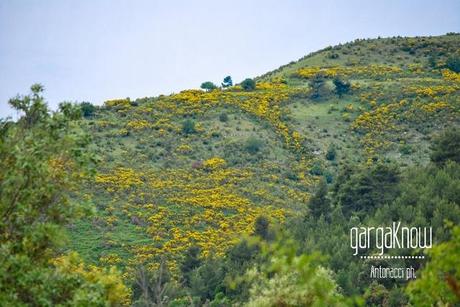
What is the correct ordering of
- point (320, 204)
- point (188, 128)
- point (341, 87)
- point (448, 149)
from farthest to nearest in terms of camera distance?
point (341, 87)
point (188, 128)
point (320, 204)
point (448, 149)

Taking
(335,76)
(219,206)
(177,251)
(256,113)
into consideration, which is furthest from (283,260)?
(335,76)

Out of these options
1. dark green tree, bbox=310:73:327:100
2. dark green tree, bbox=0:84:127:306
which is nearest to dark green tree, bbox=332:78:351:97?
dark green tree, bbox=310:73:327:100

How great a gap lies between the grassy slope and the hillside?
0.43 ft

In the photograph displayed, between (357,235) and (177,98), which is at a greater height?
(177,98)

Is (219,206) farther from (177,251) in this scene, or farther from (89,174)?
(89,174)

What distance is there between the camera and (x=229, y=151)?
3108 inches

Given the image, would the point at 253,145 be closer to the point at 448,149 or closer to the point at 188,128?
the point at 188,128

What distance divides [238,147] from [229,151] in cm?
163

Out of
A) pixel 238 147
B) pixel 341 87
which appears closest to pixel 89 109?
pixel 238 147

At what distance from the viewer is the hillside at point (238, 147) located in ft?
198

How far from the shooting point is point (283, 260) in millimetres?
10344

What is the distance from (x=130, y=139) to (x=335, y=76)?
122 ft

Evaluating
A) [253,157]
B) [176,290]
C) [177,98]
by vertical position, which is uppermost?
[177,98]

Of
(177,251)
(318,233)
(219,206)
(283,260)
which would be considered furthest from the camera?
(219,206)
